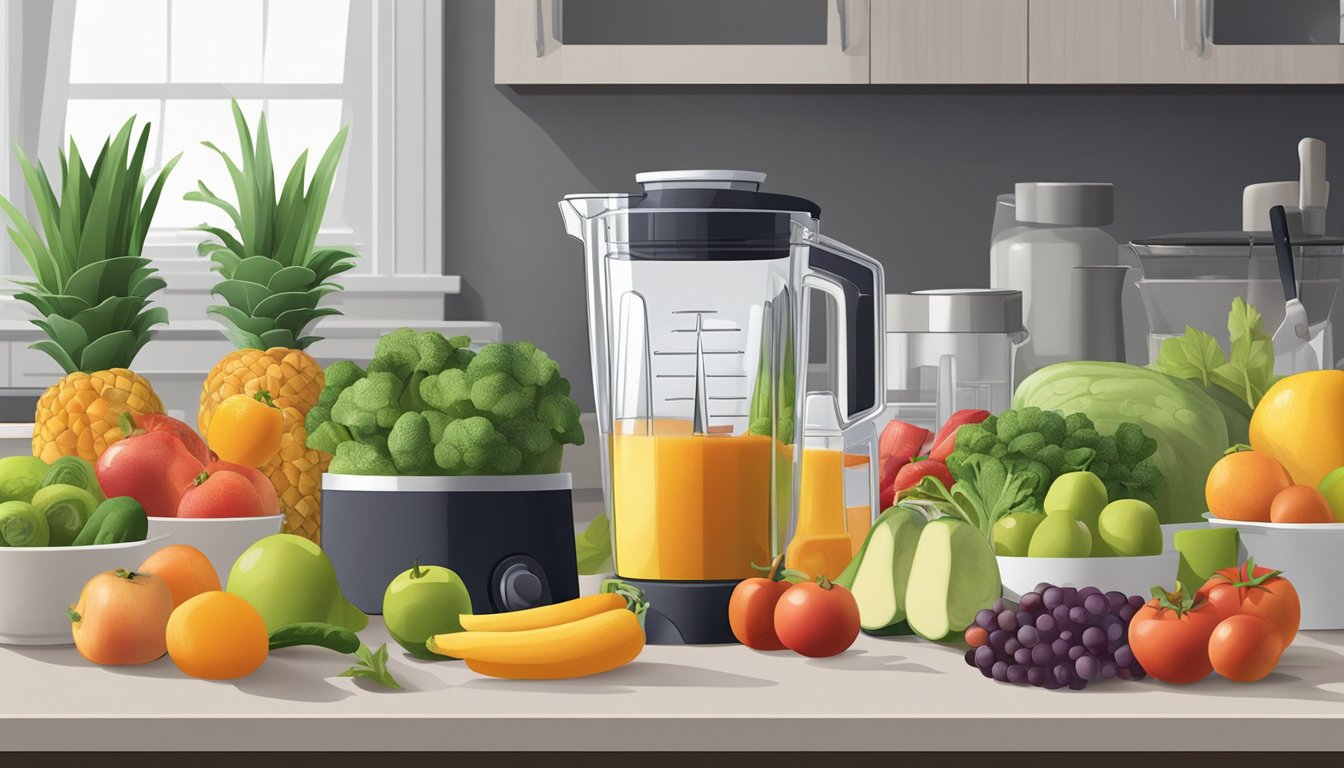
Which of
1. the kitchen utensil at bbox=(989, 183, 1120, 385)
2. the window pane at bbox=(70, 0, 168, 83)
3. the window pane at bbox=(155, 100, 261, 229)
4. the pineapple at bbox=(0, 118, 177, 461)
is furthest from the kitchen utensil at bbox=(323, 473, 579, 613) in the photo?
the window pane at bbox=(70, 0, 168, 83)

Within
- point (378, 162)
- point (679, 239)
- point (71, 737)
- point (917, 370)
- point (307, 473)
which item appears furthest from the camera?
point (378, 162)

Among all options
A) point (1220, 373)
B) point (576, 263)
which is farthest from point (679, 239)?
point (576, 263)

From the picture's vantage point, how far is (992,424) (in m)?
1.07

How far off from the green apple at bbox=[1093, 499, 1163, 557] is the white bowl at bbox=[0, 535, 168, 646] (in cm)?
68

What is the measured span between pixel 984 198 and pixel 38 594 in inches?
90.5

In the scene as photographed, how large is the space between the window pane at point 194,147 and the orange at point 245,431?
1813 millimetres

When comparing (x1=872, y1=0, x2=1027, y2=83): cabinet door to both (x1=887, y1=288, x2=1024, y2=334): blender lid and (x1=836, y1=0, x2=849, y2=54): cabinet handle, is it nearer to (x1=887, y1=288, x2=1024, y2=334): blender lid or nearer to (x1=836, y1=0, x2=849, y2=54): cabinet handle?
(x1=836, y1=0, x2=849, y2=54): cabinet handle

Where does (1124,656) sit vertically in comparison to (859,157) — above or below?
below

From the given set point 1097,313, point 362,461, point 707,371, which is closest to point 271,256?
point 362,461

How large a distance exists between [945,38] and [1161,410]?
1.53 m

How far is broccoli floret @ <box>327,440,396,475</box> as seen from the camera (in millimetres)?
994

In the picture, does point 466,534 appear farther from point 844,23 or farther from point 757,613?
point 844,23

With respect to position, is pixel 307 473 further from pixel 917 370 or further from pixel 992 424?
pixel 917 370

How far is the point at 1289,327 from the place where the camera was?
1.46 metres
